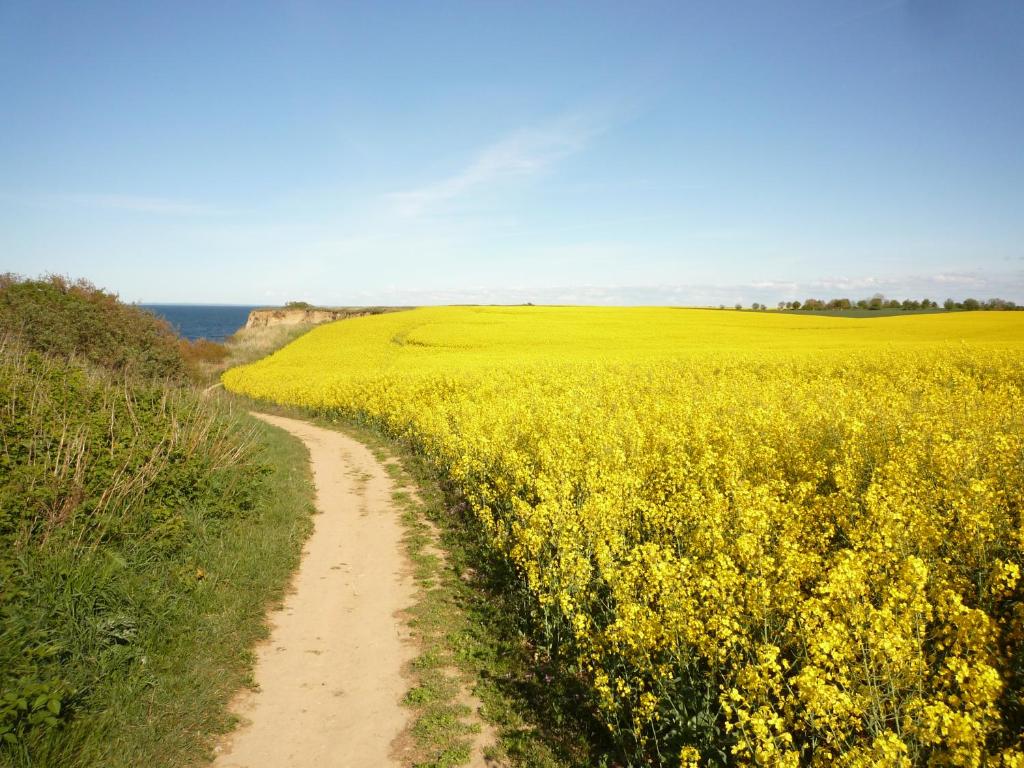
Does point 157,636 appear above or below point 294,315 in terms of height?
below

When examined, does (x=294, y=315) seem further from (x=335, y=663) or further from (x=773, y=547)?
(x=773, y=547)

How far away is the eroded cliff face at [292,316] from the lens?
272ft

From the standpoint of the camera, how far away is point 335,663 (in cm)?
633

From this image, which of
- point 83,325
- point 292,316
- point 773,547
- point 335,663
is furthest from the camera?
point 292,316

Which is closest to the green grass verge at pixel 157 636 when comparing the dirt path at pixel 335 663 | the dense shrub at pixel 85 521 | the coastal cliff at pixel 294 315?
the dense shrub at pixel 85 521

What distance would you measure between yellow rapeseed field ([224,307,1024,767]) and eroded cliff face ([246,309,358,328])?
72.1 metres

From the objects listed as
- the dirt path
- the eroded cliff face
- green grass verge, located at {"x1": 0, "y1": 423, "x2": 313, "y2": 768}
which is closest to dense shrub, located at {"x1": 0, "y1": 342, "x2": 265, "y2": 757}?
green grass verge, located at {"x1": 0, "y1": 423, "x2": 313, "y2": 768}

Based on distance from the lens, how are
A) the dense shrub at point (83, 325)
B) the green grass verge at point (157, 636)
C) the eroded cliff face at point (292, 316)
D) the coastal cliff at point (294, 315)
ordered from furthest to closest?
the coastal cliff at point (294, 315) → the eroded cliff face at point (292, 316) → the dense shrub at point (83, 325) → the green grass verge at point (157, 636)

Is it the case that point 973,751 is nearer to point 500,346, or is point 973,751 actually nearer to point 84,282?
point 84,282

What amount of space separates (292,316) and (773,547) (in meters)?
90.9

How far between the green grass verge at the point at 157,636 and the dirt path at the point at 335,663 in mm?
307

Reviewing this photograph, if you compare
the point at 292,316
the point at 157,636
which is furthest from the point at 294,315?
the point at 157,636

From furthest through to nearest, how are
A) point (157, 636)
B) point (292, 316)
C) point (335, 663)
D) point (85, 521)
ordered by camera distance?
1. point (292, 316)
2. point (85, 521)
3. point (335, 663)
4. point (157, 636)

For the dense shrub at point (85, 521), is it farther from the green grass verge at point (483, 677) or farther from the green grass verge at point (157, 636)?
the green grass verge at point (483, 677)
